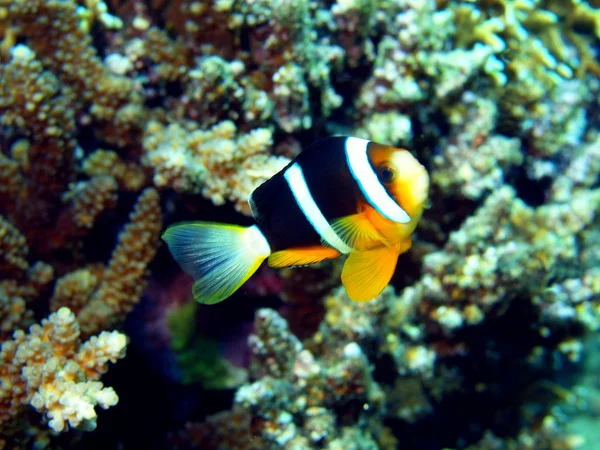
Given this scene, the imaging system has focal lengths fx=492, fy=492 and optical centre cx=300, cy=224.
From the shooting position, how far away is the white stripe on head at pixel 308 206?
72.4 inches

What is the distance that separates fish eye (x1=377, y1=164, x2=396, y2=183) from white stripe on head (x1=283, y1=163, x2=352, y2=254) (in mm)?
261

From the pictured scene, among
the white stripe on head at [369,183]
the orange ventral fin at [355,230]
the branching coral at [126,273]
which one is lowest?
the branching coral at [126,273]

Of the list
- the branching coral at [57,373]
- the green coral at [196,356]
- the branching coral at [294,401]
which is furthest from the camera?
the green coral at [196,356]

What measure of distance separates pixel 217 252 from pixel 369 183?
66 centimetres

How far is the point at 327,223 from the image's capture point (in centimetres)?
184

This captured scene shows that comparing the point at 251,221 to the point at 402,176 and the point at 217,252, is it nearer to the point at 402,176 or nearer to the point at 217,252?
the point at 217,252

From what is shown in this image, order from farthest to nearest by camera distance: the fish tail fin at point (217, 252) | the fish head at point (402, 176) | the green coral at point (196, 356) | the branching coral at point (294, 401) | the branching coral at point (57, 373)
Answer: the green coral at point (196, 356) < the branching coral at point (294, 401) < the branching coral at point (57, 373) < the fish tail fin at point (217, 252) < the fish head at point (402, 176)

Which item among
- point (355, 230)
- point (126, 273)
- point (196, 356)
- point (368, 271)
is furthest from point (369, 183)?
point (196, 356)

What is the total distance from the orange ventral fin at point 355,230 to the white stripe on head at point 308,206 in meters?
0.03

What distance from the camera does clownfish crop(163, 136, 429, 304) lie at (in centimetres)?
175

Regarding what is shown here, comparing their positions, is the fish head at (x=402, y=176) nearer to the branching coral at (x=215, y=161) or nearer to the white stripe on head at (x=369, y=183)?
the white stripe on head at (x=369, y=183)

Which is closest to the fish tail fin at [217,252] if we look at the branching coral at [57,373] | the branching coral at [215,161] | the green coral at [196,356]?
the branching coral at [57,373]

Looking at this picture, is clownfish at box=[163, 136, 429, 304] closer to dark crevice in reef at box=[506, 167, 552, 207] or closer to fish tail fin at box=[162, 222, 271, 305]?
fish tail fin at box=[162, 222, 271, 305]

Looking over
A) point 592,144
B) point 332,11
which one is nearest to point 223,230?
point 332,11
